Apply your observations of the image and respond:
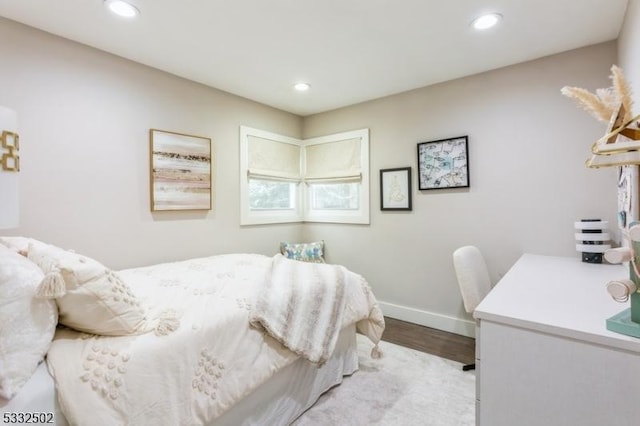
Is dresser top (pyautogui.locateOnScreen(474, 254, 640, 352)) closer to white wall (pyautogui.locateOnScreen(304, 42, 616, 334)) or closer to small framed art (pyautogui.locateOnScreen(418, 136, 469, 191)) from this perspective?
white wall (pyautogui.locateOnScreen(304, 42, 616, 334))

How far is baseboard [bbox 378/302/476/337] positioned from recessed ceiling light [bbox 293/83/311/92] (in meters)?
2.50

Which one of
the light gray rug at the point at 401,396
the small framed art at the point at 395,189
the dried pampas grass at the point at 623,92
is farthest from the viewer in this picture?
the small framed art at the point at 395,189

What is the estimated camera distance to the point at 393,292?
348 centimetres

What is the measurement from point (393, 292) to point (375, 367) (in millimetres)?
1159

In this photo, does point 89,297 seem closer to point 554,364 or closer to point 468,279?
point 554,364

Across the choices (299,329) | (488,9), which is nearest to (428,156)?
(488,9)

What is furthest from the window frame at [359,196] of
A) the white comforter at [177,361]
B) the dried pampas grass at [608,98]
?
the dried pampas grass at [608,98]

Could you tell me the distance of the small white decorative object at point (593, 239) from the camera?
2172 mm

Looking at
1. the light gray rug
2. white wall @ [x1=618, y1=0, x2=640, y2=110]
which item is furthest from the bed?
white wall @ [x1=618, y1=0, x2=640, y2=110]

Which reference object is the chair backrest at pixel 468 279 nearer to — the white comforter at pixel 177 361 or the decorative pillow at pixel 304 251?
the white comforter at pixel 177 361

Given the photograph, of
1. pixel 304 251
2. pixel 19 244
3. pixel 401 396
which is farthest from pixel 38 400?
pixel 304 251

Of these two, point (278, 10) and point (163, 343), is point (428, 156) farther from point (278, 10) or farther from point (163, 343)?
point (163, 343)

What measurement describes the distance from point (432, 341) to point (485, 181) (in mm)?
1557

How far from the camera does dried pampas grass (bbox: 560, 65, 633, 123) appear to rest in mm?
1096
